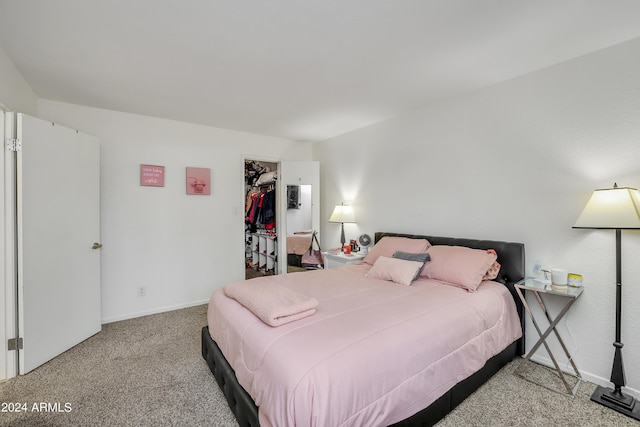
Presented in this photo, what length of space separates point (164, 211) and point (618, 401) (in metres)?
4.39

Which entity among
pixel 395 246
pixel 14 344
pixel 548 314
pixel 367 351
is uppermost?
pixel 395 246

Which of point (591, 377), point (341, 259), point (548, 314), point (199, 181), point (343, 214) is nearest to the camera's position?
point (591, 377)

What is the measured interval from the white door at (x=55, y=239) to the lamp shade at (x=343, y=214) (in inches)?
108

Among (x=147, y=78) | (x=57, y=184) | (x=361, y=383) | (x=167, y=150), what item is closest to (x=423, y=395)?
(x=361, y=383)

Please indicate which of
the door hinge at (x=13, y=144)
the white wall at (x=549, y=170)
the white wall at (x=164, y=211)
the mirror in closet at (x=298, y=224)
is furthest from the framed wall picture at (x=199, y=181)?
the white wall at (x=549, y=170)

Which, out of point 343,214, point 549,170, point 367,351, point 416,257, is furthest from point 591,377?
point 343,214

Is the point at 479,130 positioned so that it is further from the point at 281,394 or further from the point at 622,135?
the point at 281,394

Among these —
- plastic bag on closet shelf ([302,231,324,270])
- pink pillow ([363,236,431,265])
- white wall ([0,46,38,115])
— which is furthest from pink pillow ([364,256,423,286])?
white wall ([0,46,38,115])

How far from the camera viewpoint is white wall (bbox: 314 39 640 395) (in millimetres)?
1953

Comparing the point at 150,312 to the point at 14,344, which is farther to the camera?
the point at 150,312

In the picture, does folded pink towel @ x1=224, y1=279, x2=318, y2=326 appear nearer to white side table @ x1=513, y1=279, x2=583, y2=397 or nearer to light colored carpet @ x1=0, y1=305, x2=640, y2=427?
light colored carpet @ x1=0, y1=305, x2=640, y2=427

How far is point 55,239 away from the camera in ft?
8.04

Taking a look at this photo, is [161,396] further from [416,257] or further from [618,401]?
[618,401]

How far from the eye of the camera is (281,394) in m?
1.18
